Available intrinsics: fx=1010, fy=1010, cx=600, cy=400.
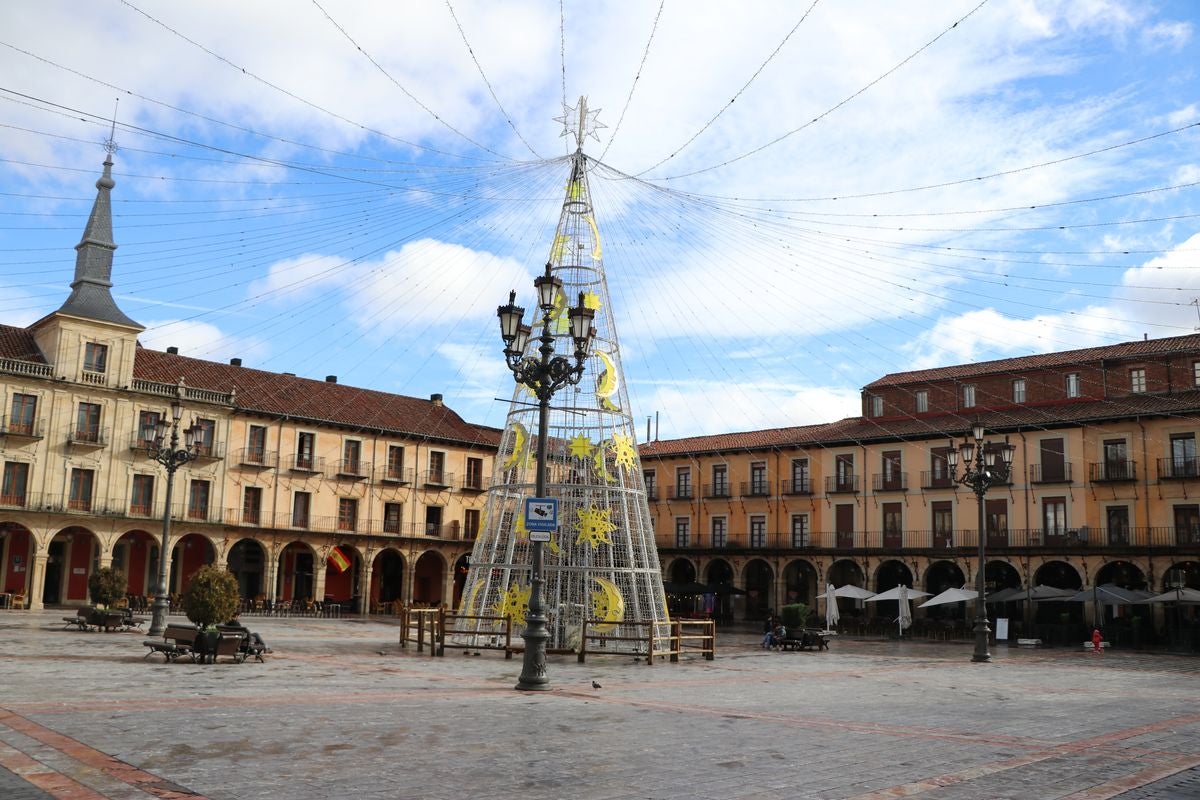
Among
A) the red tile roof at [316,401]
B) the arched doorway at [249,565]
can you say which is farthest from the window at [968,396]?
the arched doorway at [249,565]

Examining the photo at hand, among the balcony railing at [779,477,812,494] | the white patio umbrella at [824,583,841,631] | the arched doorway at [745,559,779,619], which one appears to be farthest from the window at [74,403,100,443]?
the balcony railing at [779,477,812,494]

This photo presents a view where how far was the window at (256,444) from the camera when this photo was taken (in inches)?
1746

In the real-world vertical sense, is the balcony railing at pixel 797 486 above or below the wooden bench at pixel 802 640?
above

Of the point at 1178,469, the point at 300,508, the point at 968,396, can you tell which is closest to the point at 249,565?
the point at 300,508

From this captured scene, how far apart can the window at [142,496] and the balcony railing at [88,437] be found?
79.1 inches

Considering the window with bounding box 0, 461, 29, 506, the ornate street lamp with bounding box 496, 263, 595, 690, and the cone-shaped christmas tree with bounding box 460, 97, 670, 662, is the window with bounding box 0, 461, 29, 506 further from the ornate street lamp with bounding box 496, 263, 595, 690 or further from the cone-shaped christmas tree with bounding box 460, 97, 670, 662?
the ornate street lamp with bounding box 496, 263, 595, 690

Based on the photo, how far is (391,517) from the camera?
49.0 meters

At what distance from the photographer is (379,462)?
4872cm

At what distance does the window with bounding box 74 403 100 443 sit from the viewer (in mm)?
39406

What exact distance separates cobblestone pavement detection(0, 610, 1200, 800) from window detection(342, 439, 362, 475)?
2841 centimetres

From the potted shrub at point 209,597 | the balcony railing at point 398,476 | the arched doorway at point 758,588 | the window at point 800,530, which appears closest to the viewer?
the potted shrub at point 209,597

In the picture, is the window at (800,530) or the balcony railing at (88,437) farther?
the window at (800,530)

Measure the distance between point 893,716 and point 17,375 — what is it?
120 feet

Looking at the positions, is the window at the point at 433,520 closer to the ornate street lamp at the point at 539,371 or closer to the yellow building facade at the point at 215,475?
the yellow building facade at the point at 215,475
